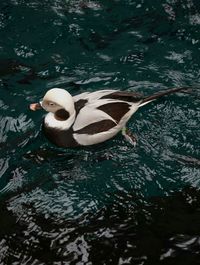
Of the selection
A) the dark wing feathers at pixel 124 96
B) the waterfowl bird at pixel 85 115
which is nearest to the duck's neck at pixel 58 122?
the waterfowl bird at pixel 85 115

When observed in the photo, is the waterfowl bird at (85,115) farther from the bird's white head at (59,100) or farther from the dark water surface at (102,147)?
the dark water surface at (102,147)

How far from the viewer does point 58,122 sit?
5.62 meters

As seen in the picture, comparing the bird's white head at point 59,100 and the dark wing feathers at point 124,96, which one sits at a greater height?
the dark wing feathers at point 124,96

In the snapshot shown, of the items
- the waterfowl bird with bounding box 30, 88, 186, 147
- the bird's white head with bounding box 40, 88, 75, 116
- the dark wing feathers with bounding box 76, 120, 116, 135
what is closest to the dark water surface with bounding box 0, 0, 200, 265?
the waterfowl bird with bounding box 30, 88, 186, 147

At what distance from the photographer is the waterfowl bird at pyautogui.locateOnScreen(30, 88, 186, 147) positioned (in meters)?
5.42

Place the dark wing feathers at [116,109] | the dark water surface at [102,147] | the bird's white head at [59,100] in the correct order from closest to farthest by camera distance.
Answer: the dark water surface at [102,147], the bird's white head at [59,100], the dark wing feathers at [116,109]

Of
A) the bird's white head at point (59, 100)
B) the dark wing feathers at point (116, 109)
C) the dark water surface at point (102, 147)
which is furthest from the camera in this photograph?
the dark wing feathers at point (116, 109)

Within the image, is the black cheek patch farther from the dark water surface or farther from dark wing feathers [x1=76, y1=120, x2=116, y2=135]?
the dark water surface

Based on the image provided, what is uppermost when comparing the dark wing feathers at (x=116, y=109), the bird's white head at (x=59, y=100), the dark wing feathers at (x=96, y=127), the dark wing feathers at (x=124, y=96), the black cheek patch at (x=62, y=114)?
the dark wing feathers at (x=124, y=96)

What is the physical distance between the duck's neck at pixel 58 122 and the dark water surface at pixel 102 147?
272mm

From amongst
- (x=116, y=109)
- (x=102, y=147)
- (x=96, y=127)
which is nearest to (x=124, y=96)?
(x=116, y=109)

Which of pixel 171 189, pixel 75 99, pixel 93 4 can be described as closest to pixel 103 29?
pixel 93 4

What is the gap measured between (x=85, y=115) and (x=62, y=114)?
0.28 meters

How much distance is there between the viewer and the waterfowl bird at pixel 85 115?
5.42 m
